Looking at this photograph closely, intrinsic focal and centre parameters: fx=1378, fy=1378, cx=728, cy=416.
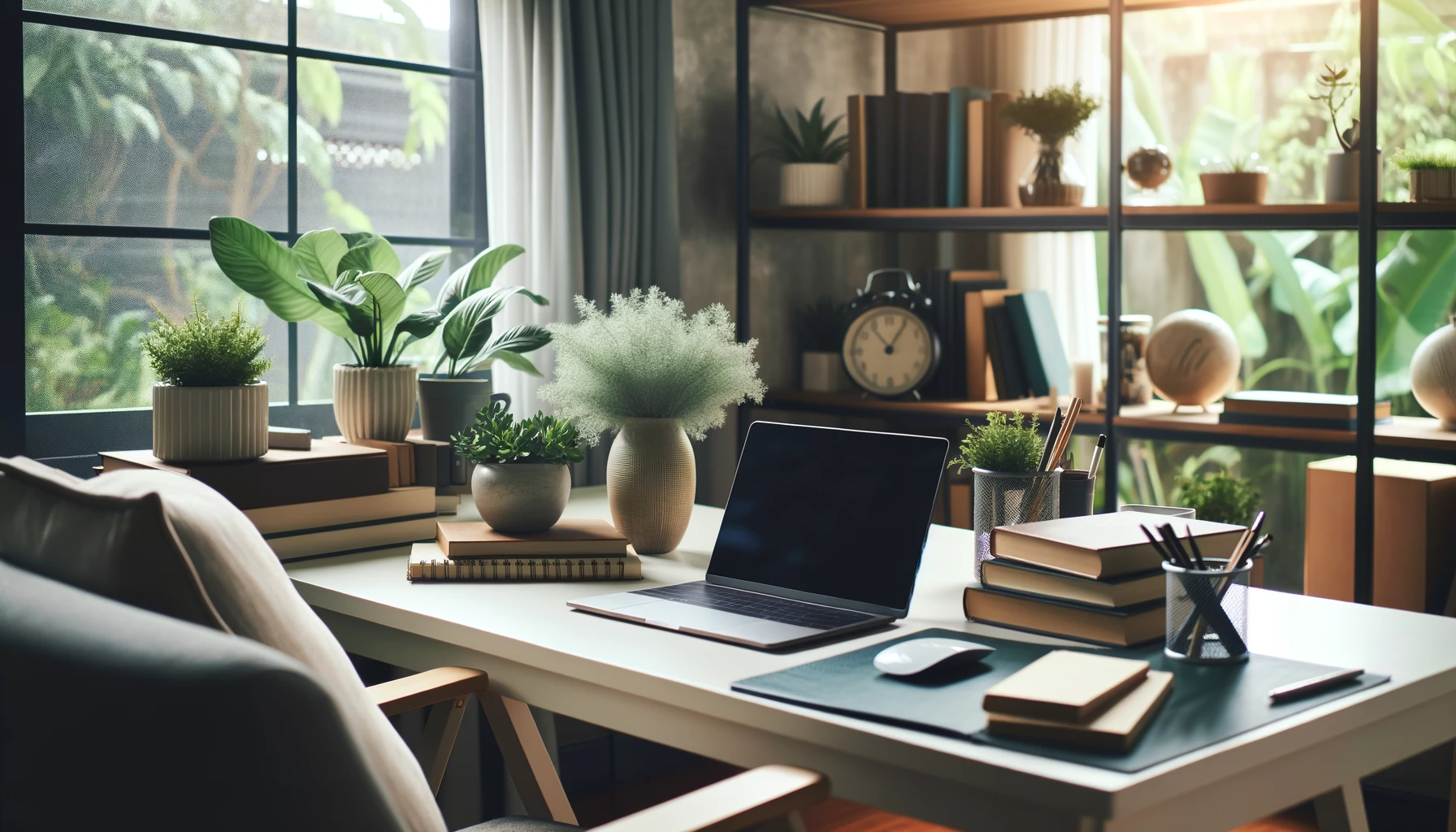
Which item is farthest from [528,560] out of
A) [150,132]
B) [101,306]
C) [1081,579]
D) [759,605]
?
[150,132]

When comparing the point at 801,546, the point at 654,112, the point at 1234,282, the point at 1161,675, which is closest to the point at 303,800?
the point at 1161,675

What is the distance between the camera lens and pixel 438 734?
181 cm

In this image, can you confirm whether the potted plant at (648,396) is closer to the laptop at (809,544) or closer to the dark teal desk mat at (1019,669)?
the laptop at (809,544)

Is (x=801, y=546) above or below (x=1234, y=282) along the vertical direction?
below

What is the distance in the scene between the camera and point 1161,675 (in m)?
1.34

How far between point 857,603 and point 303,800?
2.91 ft

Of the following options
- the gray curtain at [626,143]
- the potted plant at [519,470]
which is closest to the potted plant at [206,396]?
the potted plant at [519,470]

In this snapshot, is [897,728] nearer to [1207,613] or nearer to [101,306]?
[1207,613]

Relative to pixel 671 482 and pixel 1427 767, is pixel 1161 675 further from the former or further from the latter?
pixel 1427 767

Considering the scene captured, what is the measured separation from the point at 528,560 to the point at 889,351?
162 cm

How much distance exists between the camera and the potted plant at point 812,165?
3.45m

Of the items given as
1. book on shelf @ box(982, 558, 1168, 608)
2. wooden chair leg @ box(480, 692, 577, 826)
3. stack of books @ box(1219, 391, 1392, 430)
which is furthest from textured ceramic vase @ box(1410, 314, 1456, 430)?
wooden chair leg @ box(480, 692, 577, 826)

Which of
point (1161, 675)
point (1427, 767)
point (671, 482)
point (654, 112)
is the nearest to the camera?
point (1161, 675)

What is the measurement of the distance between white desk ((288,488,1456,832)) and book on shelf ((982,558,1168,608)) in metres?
0.07
